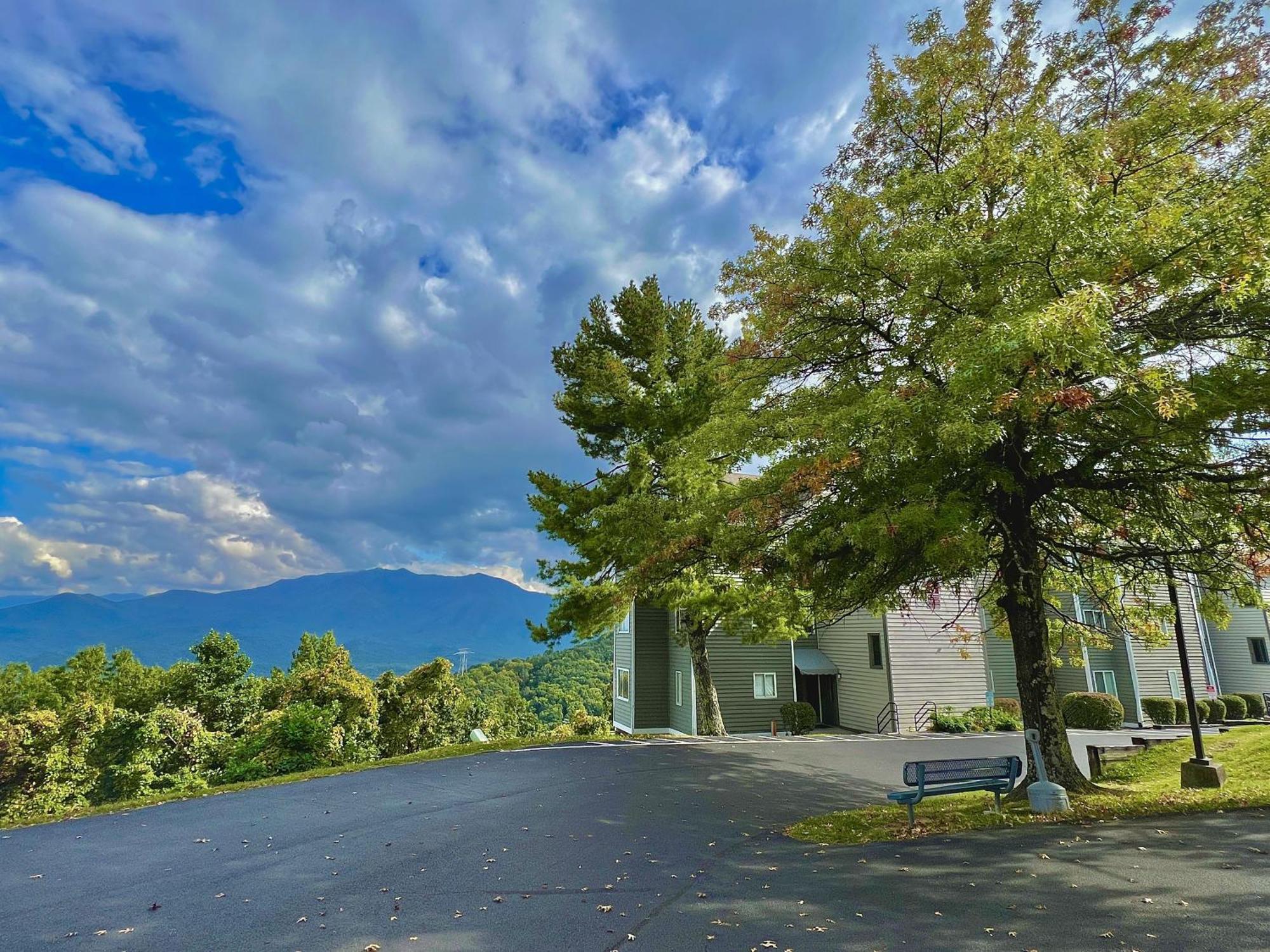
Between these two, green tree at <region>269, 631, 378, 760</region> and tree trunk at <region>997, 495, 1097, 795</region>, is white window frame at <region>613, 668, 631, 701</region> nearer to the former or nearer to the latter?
green tree at <region>269, 631, 378, 760</region>

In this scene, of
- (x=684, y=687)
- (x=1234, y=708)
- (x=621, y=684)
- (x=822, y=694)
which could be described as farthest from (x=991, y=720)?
(x=621, y=684)

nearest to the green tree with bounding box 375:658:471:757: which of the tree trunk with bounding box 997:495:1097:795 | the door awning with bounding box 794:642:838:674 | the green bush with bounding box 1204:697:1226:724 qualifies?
Answer: the door awning with bounding box 794:642:838:674

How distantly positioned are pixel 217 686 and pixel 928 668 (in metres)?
27.3

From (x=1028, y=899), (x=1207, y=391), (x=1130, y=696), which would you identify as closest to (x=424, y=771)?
(x=1028, y=899)

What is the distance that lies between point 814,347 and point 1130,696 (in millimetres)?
26285

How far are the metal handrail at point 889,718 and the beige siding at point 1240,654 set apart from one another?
55.7ft

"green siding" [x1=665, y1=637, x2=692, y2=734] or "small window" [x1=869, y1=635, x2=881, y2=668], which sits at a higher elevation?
"small window" [x1=869, y1=635, x2=881, y2=668]

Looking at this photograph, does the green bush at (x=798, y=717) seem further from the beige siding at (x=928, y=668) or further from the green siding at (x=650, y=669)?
the green siding at (x=650, y=669)

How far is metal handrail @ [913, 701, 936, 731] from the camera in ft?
75.9

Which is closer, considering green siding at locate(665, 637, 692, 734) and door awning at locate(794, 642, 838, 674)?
green siding at locate(665, 637, 692, 734)

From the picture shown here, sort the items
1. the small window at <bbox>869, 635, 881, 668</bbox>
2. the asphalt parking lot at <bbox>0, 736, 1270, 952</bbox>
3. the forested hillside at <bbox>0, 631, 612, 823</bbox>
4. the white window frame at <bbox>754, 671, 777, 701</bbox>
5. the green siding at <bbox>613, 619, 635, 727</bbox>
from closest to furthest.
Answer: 1. the asphalt parking lot at <bbox>0, 736, 1270, 952</bbox>
2. the forested hillside at <bbox>0, 631, 612, 823</bbox>
3. the small window at <bbox>869, 635, 881, 668</bbox>
4. the white window frame at <bbox>754, 671, 777, 701</bbox>
5. the green siding at <bbox>613, 619, 635, 727</bbox>

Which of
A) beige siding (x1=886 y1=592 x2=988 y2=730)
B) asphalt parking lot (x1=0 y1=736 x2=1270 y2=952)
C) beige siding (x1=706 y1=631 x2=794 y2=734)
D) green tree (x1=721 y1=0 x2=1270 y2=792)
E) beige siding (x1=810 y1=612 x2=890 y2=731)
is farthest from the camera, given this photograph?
beige siding (x1=706 y1=631 x2=794 y2=734)

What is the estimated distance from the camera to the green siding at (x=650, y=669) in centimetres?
2664

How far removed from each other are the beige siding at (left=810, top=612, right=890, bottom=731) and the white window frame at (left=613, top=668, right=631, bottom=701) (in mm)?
8939
